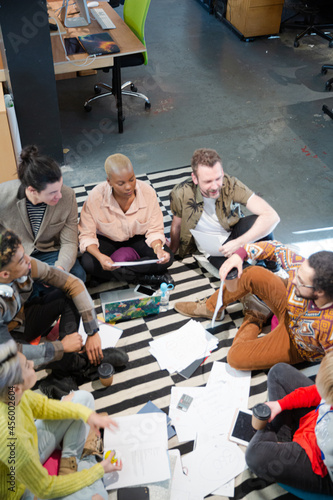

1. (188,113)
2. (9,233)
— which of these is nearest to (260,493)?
(9,233)

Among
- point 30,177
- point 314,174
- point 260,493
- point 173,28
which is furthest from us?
point 173,28

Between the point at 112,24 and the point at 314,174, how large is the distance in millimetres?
2456

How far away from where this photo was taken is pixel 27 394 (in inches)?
86.5

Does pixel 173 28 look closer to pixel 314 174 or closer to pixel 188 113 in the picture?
pixel 188 113

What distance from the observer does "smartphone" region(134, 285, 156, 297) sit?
3406 millimetres

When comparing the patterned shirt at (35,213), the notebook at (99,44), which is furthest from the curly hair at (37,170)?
the notebook at (99,44)

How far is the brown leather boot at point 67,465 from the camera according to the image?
7.68 ft

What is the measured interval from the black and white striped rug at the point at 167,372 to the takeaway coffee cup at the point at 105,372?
9 centimetres

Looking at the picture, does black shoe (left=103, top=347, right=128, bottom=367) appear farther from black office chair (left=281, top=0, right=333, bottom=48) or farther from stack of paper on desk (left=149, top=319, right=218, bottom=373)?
black office chair (left=281, top=0, right=333, bottom=48)

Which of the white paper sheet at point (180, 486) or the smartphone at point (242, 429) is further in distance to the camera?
the smartphone at point (242, 429)

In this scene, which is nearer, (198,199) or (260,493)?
(260,493)

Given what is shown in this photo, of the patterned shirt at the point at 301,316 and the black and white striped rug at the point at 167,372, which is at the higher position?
the patterned shirt at the point at 301,316

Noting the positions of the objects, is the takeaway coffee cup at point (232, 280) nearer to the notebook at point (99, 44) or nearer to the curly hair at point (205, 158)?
the curly hair at point (205, 158)

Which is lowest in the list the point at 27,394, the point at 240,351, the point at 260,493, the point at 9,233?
the point at 260,493
